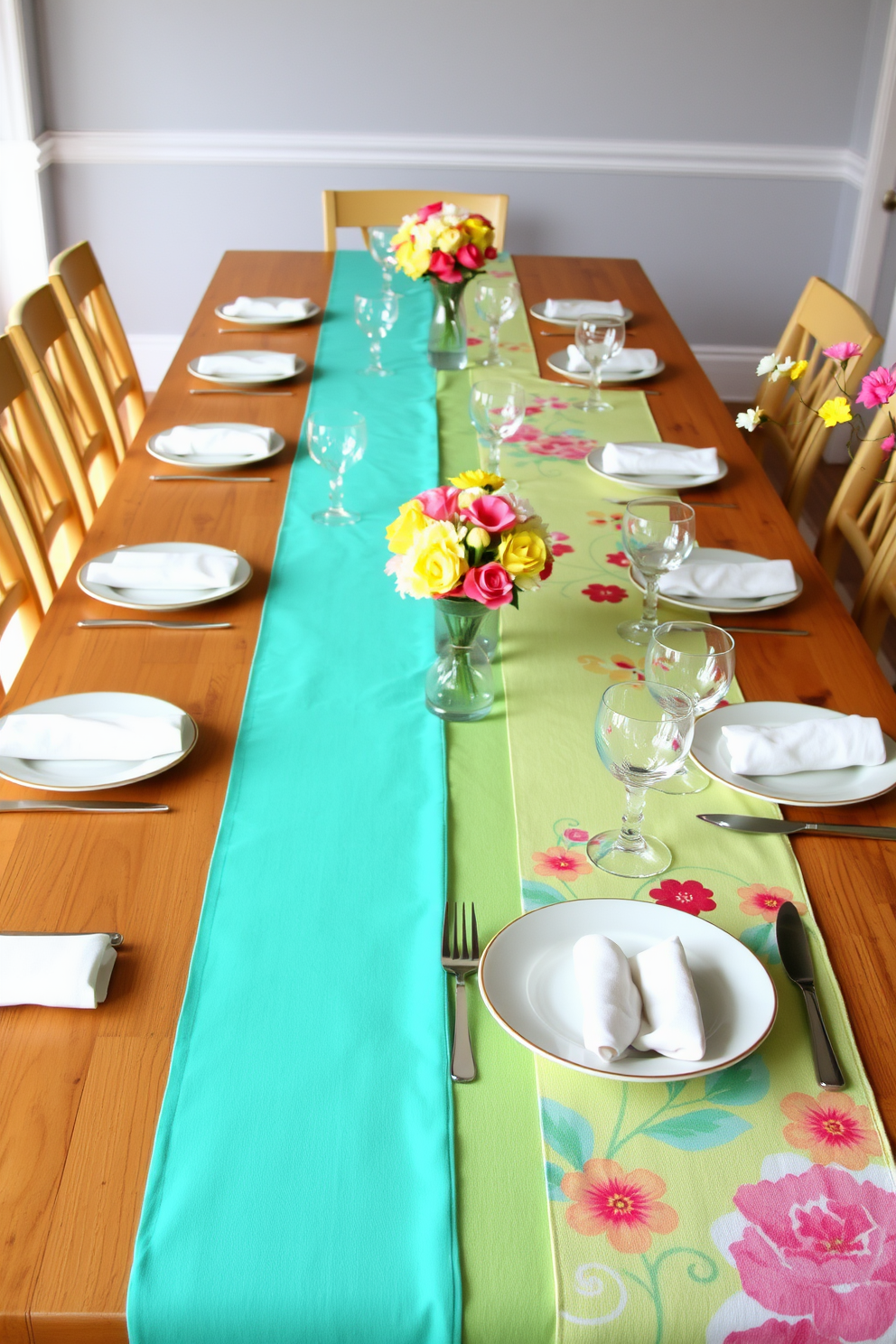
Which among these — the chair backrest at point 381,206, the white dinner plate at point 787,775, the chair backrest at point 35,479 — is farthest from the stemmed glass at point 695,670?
the chair backrest at point 381,206

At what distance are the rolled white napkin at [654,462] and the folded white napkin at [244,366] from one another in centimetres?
73

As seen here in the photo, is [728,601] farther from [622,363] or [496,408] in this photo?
[622,363]

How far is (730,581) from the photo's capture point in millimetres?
1523

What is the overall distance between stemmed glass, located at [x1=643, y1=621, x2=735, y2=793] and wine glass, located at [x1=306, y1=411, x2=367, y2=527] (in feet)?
2.08

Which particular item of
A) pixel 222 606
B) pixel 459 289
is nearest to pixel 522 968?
pixel 222 606

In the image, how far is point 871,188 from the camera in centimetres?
384

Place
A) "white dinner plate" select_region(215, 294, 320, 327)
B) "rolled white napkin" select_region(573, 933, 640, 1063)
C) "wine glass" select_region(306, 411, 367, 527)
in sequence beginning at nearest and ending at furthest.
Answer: "rolled white napkin" select_region(573, 933, 640, 1063), "wine glass" select_region(306, 411, 367, 527), "white dinner plate" select_region(215, 294, 320, 327)

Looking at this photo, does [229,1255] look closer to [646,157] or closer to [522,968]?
[522,968]

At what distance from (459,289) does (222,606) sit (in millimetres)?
1084

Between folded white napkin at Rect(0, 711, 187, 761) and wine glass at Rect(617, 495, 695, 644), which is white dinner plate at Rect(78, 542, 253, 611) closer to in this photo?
folded white napkin at Rect(0, 711, 187, 761)

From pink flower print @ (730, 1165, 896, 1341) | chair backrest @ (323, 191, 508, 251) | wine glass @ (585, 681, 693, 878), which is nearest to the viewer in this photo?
pink flower print @ (730, 1165, 896, 1341)

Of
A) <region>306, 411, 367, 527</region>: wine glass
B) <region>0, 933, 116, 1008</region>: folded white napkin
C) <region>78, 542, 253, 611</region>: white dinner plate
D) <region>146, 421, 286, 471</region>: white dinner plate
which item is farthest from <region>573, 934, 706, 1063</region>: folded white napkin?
<region>146, 421, 286, 471</region>: white dinner plate

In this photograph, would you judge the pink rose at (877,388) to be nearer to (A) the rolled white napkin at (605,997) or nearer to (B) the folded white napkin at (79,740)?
(A) the rolled white napkin at (605,997)

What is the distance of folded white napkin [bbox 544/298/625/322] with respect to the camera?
8.61 feet
